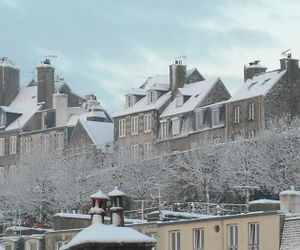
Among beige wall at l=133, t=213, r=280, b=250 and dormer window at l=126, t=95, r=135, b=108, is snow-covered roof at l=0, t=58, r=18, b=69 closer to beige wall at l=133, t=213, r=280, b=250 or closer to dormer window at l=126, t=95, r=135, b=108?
dormer window at l=126, t=95, r=135, b=108

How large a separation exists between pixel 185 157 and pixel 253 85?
952 centimetres

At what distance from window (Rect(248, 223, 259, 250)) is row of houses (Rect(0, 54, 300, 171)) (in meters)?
51.6

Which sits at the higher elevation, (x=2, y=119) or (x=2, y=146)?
(x=2, y=119)

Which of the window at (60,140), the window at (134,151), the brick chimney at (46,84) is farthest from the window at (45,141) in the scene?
the window at (134,151)

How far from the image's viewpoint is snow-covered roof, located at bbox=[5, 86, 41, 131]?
13175 centimetres

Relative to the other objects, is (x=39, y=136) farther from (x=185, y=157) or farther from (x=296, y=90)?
(x=296, y=90)

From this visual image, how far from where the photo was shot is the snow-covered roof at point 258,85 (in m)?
103

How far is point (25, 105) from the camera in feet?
438

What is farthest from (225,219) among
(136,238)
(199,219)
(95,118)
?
(95,118)

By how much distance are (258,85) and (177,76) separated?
13.5 meters

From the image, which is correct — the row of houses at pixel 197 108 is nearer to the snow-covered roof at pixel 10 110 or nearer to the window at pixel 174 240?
the snow-covered roof at pixel 10 110

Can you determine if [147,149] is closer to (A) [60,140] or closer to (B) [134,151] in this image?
(B) [134,151]

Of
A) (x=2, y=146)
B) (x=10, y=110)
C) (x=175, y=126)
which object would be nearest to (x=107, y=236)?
(x=175, y=126)

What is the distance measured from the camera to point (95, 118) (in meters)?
126
